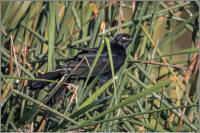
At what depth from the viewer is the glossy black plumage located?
2336 millimetres

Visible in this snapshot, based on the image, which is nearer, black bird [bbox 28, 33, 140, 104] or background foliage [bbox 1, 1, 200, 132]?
black bird [bbox 28, 33, 140, 104]

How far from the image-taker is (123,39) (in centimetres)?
313

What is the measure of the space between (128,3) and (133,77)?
1.25m

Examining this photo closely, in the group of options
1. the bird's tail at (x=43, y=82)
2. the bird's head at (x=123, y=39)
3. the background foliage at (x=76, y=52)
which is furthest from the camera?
the bird's head at (x=123, y=39)

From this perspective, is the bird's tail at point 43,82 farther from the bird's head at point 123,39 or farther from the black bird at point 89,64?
the bird's head at point 123,39

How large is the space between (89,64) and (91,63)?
30 millimetres

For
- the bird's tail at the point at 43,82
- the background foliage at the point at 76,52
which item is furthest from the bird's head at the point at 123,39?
the bird's tail at the point at 43,82

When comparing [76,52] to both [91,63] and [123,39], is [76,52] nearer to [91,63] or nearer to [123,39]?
[91,63]

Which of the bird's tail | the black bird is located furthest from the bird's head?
the bird's tail

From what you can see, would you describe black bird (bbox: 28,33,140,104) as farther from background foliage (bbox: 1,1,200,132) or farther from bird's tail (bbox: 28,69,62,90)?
background foliage (bbox: 1,1,200,132)

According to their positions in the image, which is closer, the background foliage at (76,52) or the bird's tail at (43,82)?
the bird's tail at (43,82)

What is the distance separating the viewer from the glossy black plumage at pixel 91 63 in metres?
2.34

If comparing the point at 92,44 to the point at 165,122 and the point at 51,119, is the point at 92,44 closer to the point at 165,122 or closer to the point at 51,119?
the point at 51,119

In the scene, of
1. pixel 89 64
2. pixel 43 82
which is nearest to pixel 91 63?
pixel 89 64
